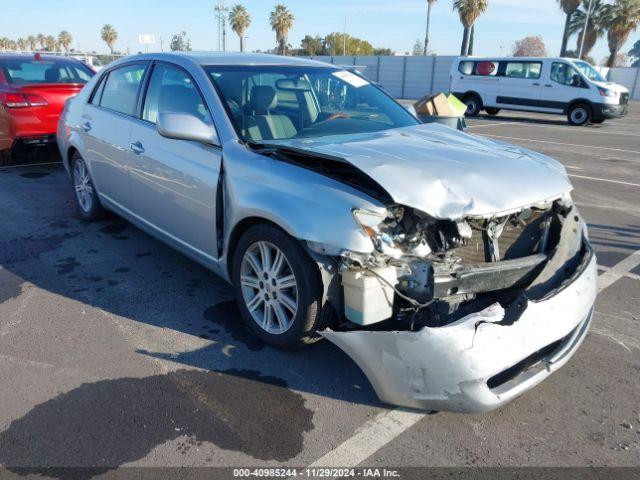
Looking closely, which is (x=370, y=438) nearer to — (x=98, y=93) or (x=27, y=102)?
(x=98, y=93)

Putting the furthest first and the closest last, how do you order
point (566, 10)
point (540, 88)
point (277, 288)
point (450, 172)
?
point (566, 10) → point (540, 88) → point (277, 288) → point (450, 172)

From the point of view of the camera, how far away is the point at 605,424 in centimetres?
267

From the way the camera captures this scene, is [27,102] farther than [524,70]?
No

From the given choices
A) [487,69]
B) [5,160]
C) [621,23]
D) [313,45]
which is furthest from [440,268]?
[313,45]

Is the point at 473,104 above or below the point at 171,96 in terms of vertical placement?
below

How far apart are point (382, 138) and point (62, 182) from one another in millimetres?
5649

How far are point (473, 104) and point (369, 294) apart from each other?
19.0 metres

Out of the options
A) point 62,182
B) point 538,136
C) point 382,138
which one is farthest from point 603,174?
point 62,182

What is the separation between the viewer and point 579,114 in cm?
1753

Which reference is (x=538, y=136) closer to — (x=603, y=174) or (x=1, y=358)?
(x=603, y=174)

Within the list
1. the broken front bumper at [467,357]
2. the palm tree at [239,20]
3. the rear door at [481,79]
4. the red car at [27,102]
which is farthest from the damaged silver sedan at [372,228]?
the palm tree at [239,20]

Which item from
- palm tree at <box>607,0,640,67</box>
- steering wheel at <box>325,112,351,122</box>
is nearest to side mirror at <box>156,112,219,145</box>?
steering wheel at <box>325,112,351,122</box>

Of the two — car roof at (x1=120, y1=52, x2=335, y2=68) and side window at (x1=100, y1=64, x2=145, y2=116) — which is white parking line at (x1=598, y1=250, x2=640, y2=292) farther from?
side window at (x1=100, y1=64, x2=145, y2=116)

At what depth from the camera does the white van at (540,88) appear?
17094mm
